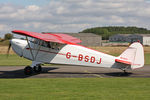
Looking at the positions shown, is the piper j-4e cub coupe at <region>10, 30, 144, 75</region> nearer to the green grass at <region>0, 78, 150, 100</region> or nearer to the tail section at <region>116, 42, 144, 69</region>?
the tail section at <region>116, 42, 144, 69</region>

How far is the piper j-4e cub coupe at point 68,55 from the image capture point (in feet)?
43.9

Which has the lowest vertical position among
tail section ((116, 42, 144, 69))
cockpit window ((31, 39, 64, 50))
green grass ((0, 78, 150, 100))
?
green grass ((0, 78, 150, 100))

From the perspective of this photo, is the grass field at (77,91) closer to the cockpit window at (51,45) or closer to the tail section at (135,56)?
the tail section at (135,56)

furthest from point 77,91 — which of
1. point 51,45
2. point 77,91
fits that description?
point 51,45

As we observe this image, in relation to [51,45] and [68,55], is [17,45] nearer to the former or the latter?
[51,45]

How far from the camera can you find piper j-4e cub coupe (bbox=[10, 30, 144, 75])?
1338 cm

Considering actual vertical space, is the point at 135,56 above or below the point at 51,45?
below

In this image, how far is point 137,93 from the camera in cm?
874

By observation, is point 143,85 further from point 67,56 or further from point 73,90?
point 67,56

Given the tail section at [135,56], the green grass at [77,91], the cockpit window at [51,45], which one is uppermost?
the cockpit window at [51,45]

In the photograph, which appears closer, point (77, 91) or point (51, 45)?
point (77, 91)

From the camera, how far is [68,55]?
14.5m

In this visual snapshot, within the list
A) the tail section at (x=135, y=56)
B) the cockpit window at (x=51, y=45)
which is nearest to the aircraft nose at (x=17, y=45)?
the cockpit window at (x=51, y=45)

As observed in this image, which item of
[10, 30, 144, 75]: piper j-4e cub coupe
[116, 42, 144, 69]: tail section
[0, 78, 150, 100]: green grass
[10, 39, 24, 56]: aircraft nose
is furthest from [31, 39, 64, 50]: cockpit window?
[0, 78, 150, 100]: green grass
